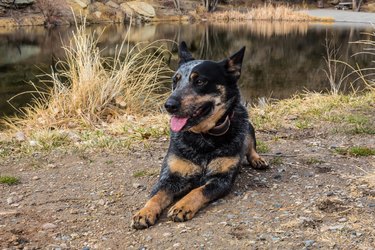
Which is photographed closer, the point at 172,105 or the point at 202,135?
the point at 172,105

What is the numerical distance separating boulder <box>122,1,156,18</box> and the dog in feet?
98.0

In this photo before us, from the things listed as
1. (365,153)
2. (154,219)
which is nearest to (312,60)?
(365,153)

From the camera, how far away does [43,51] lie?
1775cm

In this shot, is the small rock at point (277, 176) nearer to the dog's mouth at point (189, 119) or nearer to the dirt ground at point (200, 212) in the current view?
the dirt ground at point (200, 212)

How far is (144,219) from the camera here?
340 centimetres

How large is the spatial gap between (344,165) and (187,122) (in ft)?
6.23

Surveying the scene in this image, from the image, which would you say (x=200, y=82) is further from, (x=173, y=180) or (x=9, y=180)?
(x=9, y=180)

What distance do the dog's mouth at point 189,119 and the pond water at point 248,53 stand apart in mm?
7210

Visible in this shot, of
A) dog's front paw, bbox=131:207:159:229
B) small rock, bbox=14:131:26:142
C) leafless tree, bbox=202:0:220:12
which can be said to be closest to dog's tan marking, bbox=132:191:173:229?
dog's front paw, bbox=131:207:159:229

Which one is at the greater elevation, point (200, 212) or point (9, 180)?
point (200, 212)

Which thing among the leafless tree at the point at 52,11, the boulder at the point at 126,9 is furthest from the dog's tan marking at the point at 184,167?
the boulder at the point at 126,9

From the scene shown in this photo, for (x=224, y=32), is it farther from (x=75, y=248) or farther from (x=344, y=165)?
(x=75, y=248)

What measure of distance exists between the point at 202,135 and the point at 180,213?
29.5 inches

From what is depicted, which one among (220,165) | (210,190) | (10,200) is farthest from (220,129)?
(10,200)
